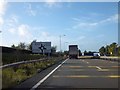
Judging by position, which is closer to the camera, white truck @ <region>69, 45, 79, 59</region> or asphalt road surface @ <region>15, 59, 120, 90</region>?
asphalt road surface @ <region>15, 59, 120, 90</region>

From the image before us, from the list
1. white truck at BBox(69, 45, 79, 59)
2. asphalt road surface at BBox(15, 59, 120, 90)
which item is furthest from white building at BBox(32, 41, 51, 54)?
white truck at BBox(69, 45, 79, 59)

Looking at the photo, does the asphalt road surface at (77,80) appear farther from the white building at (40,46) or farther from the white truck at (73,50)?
the white truck at (73,50)

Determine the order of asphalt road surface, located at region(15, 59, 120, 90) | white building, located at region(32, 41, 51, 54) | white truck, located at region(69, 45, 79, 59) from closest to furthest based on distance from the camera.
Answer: asphalt road surface, located at region(15, 59, 120, 90), white building, located at region(32, 41, 51, 54), white truck, located at region(69, 45, 79, 59)

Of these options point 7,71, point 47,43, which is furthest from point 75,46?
point 7,71

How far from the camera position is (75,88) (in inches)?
582

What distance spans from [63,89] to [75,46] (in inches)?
3275

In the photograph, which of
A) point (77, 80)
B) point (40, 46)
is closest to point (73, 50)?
point (40, 46)

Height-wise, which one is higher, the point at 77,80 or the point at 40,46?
the point at 40,46

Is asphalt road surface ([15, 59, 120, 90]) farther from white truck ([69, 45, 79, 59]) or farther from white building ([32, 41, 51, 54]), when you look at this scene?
white truck ([69, 45, 79, 59])

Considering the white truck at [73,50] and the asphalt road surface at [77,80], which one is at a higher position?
the white truck at [73,50]

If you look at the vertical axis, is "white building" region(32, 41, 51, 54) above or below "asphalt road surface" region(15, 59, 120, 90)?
above

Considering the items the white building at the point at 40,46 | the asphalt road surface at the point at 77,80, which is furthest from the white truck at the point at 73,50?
the asphalt road surface at the point at 77,80

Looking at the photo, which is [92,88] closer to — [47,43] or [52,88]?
[52,88]

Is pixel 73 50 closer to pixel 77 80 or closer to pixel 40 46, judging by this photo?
pixel 40 46
